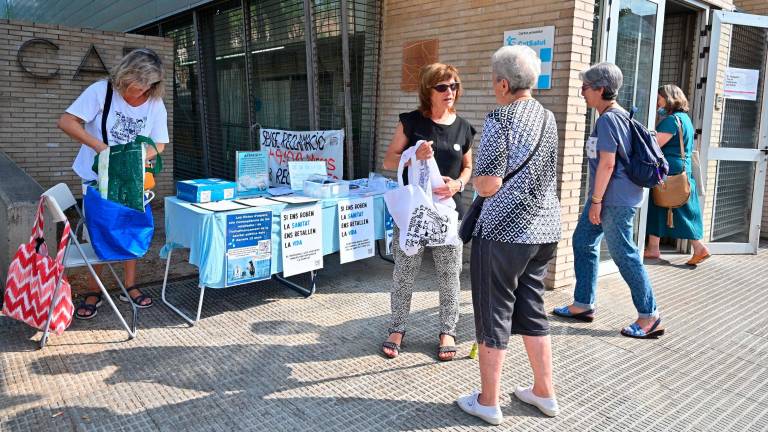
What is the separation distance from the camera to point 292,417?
2971mm

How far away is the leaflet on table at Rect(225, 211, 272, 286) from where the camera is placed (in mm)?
4117

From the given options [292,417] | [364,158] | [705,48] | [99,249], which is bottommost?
[292,417]

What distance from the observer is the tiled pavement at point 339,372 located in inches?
117

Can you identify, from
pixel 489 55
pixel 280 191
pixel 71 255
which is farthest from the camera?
pixel 489 55

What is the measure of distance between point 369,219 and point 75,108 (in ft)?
7.73

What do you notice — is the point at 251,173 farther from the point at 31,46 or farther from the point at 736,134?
the point at 736,134

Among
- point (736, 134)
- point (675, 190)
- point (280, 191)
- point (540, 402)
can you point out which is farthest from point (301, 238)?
point (736, 134)

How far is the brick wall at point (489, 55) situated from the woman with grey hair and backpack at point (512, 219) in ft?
6.90

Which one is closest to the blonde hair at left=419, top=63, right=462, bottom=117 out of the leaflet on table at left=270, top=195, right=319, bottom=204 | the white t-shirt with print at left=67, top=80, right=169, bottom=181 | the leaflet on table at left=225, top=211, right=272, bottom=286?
the leaflet on table at left=270, top=195, right=319, bottom=204

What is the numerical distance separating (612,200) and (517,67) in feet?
5.49

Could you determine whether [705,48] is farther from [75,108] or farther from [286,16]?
[75,108]

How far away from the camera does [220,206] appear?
4.21 metres

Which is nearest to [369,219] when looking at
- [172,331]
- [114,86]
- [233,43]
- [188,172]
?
[172,331]

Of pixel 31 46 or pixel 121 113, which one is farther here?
pixel 31 46
